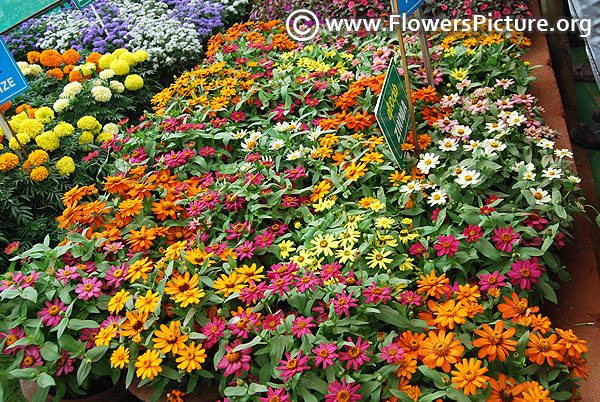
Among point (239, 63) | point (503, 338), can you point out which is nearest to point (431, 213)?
point (503, 338)

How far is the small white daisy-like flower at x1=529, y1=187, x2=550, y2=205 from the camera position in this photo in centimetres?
184

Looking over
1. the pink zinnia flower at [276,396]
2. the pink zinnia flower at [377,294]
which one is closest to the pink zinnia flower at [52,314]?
the pink zinnia flower at [276,396]

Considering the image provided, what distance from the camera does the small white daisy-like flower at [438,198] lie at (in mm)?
1858

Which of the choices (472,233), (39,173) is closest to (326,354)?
(472,233)

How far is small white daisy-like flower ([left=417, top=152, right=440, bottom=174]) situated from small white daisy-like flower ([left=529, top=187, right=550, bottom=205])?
38 centimetres

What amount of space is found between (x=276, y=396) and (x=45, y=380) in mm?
765

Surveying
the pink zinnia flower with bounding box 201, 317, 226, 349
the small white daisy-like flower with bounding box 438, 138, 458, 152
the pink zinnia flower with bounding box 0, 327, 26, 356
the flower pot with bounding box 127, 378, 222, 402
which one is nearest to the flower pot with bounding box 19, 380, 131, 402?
the pink zinnia flower with bounding box 0, 327, 26, 356

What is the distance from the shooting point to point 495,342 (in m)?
1.37

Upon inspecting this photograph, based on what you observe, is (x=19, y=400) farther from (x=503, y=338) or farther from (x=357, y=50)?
(x=357, y=50)

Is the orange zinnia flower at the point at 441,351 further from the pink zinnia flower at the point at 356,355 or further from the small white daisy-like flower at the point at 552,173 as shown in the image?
the small white daisy-like flower at the point at 552,173

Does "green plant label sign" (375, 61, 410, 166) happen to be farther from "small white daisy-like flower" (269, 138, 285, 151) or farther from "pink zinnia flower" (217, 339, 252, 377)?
"pink zinnia flower" (217, 339, 252, 377)

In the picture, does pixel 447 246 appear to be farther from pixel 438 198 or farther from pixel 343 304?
pixel 343 304

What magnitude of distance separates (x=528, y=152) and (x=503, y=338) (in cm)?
99

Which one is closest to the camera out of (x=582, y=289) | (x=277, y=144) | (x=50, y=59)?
(x=582, y=289)
